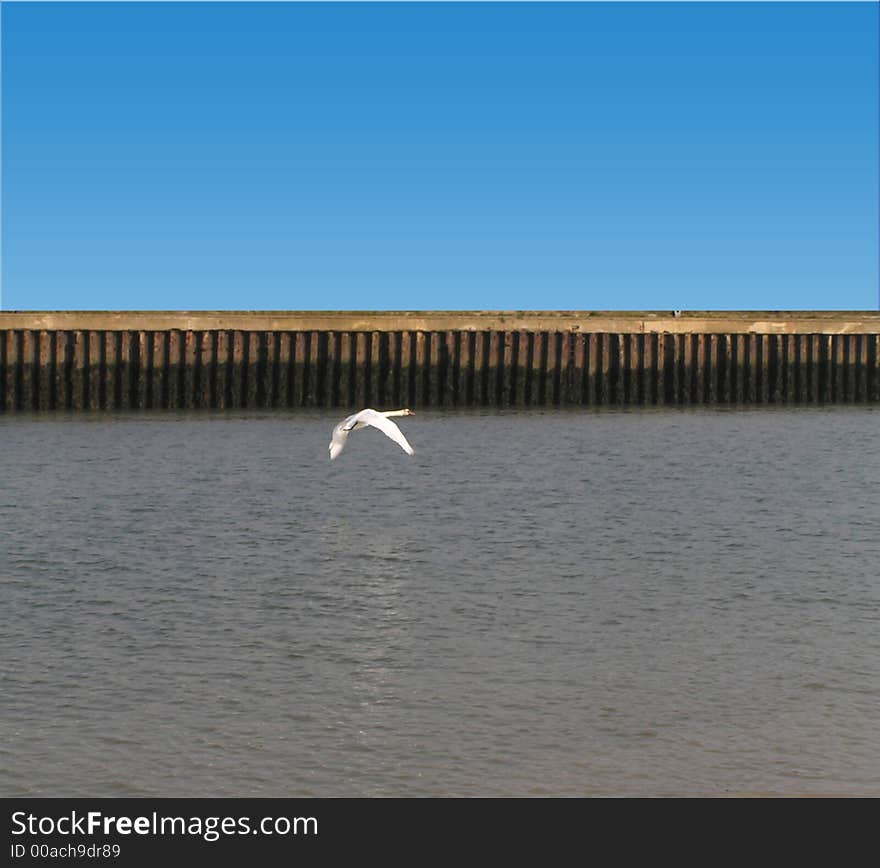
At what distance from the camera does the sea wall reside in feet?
129

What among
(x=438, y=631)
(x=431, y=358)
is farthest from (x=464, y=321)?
(x=438, y=631)

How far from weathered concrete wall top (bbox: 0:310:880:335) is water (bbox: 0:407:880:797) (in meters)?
12.9

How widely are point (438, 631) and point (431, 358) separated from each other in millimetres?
28560

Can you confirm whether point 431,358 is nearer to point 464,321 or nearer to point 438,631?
point 464,321

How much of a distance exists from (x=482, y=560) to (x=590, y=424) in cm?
1970

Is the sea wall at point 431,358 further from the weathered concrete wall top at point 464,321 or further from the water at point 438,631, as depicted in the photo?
the water at point 438,631

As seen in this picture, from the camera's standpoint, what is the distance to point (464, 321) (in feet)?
135

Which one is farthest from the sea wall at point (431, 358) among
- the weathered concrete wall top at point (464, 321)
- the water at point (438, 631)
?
the water at point (438, 631)

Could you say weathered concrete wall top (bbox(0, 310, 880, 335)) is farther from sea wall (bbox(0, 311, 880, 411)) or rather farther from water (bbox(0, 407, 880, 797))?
water (bbox(0, 407, 880, 797))

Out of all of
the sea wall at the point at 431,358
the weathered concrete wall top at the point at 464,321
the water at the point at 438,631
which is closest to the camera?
the water at the point at 438,631

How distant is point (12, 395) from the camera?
128 ft

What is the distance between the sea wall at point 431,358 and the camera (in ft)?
129

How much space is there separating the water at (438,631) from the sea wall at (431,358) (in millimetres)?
12984

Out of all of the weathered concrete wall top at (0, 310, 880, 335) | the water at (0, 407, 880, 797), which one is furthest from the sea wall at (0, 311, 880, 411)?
the water at (0, 407, 880, 797)
